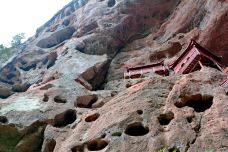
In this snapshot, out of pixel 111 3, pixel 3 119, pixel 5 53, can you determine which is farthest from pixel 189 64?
pixel 5 53

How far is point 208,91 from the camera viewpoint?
24.6 metres

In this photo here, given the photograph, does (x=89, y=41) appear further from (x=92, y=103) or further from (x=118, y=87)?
(x=92, y=103)

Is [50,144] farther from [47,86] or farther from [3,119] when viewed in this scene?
[47,86]

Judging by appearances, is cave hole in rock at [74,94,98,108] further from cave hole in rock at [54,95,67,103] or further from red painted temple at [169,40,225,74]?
red painted temple at [169,40,225,74]

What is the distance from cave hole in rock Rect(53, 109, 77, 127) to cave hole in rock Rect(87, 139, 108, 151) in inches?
285

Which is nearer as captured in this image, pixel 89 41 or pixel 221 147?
pixel 221 147

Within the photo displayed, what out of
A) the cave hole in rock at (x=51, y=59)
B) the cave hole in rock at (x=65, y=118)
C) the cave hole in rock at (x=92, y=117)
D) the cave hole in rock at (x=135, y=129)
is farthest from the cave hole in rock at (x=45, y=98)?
the cave hole in rock at (x=51, y=59)

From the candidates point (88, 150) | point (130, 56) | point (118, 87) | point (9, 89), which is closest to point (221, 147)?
point (88, 150)

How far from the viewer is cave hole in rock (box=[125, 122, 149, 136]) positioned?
23.2 m

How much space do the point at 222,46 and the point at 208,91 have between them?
51.1ft

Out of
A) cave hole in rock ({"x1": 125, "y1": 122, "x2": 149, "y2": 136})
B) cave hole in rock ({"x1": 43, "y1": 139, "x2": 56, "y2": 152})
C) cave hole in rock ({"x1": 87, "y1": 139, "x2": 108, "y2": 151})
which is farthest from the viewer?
cave hole in rock ({"x1": 43, "y1": 139, "x2": 56, "y2": 152})

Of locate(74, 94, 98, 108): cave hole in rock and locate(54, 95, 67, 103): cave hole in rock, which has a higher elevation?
locate(54, 95, 67, 103): cave hole in rock

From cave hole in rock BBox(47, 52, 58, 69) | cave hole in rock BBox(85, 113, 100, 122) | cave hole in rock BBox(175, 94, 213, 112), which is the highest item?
cave hole in rock BBox(47, 52, 58, 69)

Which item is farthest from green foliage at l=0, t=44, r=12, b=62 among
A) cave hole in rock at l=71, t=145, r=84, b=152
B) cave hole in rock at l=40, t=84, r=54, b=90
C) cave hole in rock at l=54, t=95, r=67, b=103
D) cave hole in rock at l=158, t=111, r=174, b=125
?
cave hole in rock at l=158, t=111, r=174, b=125
